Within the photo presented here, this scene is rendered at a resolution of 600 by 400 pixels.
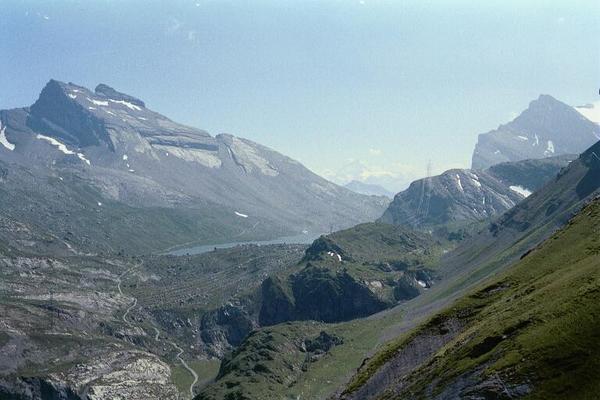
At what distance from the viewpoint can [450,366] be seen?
4380 inches

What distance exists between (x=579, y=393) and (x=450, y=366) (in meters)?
29.7

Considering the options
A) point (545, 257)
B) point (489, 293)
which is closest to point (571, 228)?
point (545, 257)

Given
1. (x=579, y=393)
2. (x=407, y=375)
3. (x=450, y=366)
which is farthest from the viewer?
(x=407, y=375)

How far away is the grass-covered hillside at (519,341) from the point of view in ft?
295

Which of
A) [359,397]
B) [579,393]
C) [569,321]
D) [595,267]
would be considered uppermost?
[595,267]

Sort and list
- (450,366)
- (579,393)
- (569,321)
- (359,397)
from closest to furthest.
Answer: (579,393)
(569,321)
(450,366)
(359,397)

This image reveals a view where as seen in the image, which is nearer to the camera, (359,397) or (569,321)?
(569,321)

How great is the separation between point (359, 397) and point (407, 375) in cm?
1842

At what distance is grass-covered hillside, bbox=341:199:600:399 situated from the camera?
8981 centimetres

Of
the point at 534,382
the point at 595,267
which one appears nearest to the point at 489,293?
the point at 595,267

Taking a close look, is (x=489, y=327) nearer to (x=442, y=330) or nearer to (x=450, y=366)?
(x=450, y=366)

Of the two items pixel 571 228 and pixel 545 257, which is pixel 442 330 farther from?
pixel 571 228

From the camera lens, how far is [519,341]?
333 feet

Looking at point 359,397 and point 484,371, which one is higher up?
point 484,371
